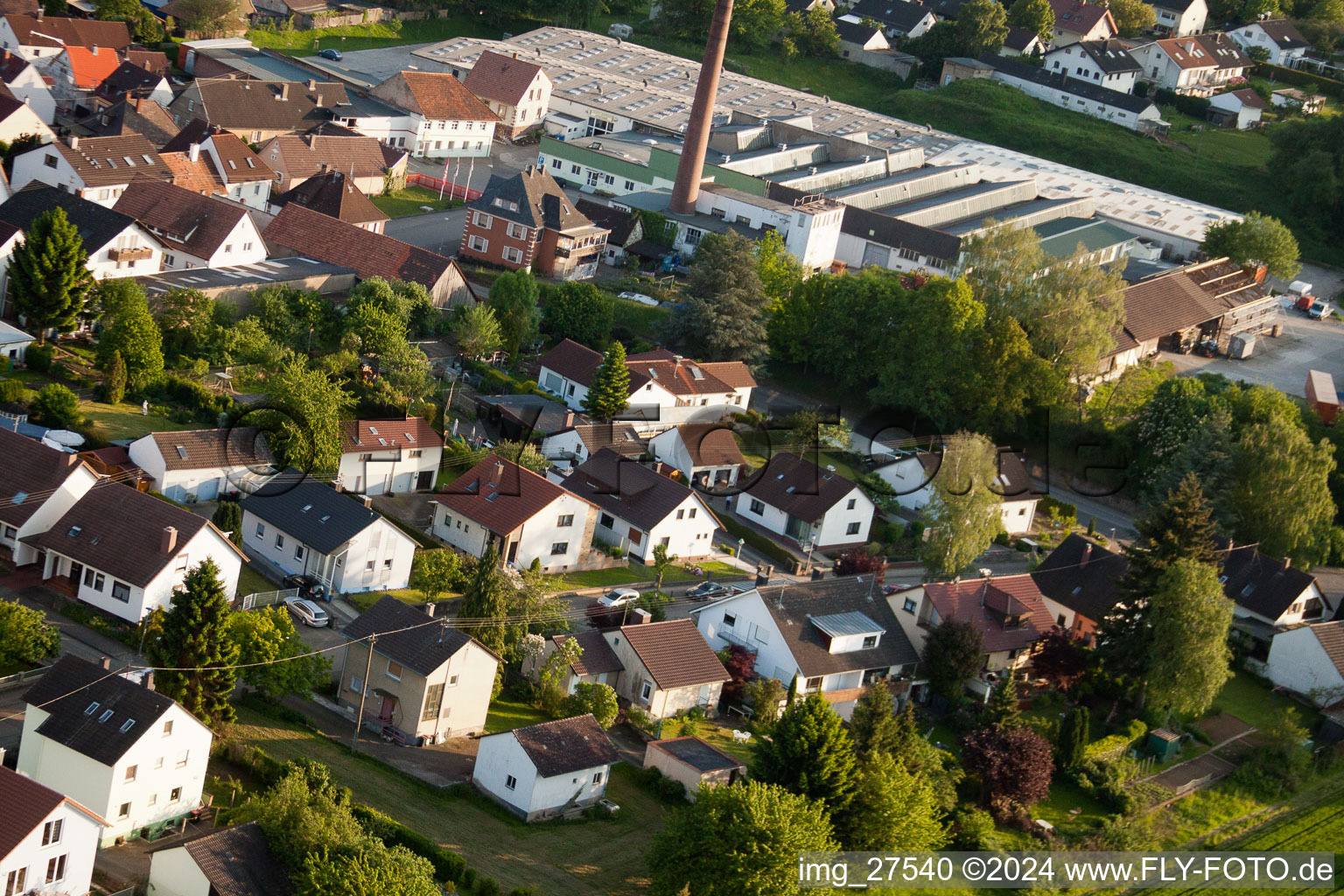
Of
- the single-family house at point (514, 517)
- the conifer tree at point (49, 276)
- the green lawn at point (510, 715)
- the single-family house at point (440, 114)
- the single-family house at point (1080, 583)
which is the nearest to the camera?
the green lawn at point (510, 715)

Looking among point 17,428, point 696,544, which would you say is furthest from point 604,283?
point 17,428

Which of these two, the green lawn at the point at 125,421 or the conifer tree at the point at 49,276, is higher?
the conifer tree at the point at 49,276

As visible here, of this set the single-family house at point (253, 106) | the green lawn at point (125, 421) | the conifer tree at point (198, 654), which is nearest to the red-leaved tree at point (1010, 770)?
the conifer tree at point (198, 654)

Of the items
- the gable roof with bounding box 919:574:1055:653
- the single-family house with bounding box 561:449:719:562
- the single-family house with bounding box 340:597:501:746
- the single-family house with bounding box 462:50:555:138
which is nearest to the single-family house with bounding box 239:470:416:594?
the single-family house with bounding box 340:597:501:746

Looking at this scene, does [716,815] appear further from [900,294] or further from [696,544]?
[900,294]

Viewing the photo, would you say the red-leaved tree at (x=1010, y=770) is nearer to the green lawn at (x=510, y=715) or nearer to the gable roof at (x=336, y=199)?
the green lawn at (x=510, y=715)

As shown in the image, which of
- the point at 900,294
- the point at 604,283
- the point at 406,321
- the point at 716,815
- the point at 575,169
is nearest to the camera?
the point at 716,815
